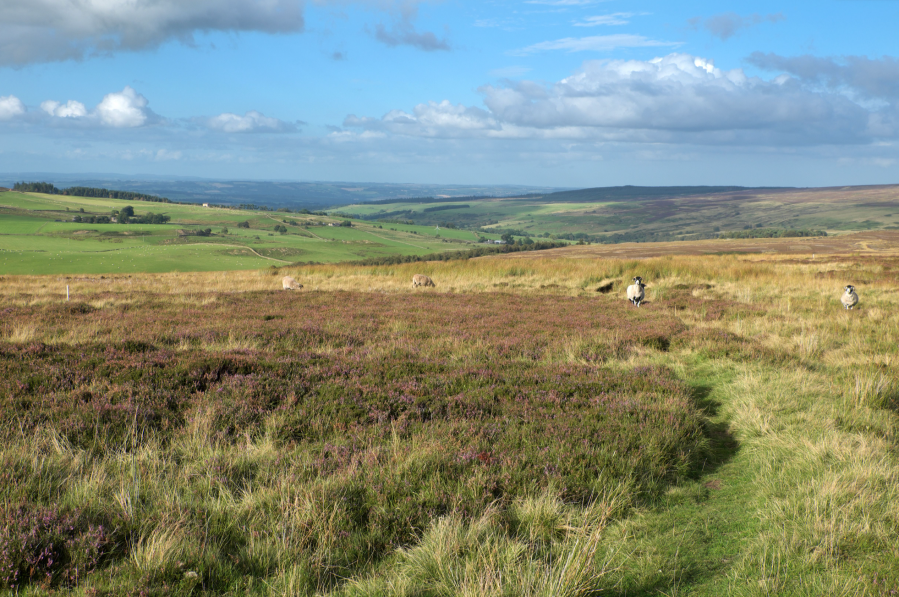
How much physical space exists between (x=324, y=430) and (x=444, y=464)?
5.47 ft

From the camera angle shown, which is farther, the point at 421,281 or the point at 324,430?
the point at 421,281

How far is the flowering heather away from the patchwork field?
0.03 metres

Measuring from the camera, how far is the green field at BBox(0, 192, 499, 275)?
7319 centimetres

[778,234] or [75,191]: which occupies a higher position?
[75,191]

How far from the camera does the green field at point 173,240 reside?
7319 centimetres

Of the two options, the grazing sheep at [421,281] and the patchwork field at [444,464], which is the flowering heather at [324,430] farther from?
the grazing sheep at [421,281]

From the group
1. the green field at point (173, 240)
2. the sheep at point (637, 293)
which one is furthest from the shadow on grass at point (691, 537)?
the green field at point (173, 240)

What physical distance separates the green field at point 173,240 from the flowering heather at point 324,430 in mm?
64085

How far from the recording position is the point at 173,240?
110 metres

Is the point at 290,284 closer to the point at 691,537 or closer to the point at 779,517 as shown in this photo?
the point at 691,537

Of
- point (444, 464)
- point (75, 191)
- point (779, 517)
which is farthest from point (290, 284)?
point (75, 191)

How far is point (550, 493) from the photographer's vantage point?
14.3 feet

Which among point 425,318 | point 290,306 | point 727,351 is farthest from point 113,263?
point 727,351

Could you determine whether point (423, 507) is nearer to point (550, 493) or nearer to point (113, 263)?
point (550, 493)
